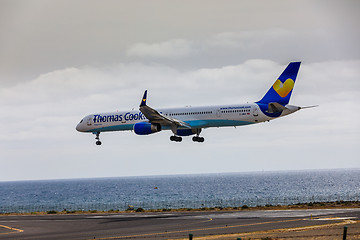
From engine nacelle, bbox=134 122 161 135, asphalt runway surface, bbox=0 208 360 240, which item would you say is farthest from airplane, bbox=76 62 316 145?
asphalt runway surface, bbox=0 208 360 240

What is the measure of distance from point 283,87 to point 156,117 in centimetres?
1558

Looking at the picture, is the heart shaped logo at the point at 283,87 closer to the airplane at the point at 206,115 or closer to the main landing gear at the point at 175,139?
the airplane at the point at 206,115

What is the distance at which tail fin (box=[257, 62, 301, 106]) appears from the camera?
2393 inches

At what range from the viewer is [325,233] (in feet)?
108

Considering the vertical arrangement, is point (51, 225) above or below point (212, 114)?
below

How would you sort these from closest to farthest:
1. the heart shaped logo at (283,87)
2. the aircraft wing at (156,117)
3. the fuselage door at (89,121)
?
the aircraft wing at (156,117) → the heart shaped logo at (283,87) → the fuselage door at (89,121)

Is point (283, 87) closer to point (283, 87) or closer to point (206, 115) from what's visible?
point (283, 87)

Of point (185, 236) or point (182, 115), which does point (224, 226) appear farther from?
point (182, 115)

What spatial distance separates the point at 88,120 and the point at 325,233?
4513 cm

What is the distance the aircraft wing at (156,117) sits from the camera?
6038 cm

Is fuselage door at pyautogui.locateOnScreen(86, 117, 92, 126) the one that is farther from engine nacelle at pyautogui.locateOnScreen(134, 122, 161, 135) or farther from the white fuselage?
engine nacelle at pyautogui.locateOnScreen(134, 122, 161, 135)

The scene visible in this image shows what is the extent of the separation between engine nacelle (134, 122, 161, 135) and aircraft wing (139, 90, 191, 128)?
1.99 ft

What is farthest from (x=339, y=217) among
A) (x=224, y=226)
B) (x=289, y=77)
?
(x=289, y=77)

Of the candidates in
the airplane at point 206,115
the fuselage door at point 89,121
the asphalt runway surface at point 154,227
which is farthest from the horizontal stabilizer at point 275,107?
the fuselage door at point 89,121
